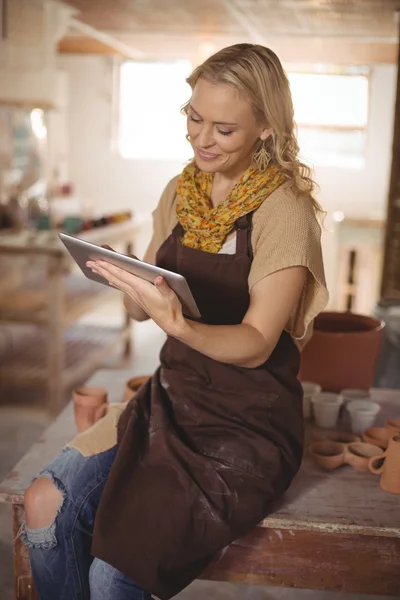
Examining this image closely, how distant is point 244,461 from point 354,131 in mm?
6150

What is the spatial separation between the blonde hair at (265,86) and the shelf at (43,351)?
2.62 metres

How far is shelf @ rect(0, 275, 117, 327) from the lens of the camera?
155 inches

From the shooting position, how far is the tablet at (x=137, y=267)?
1.43 meters

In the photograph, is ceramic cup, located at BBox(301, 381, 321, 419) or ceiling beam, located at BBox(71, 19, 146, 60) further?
ceiling beam, located at BBox(71, 19, 146, 60)

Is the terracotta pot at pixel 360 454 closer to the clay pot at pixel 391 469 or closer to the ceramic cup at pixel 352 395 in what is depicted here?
the clay pot at pixel 391 469

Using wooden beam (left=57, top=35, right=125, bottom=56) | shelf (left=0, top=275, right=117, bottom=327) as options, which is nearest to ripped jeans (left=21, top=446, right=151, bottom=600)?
shelf (left=0, top=275, right=117, bottom=327)

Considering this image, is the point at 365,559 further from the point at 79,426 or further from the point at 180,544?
the point at 79,426

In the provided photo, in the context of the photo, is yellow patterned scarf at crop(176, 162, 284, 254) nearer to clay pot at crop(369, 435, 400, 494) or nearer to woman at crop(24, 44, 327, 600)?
woman at crop(24, 44, 327, 600)

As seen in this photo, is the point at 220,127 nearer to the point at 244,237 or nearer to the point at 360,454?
the point at 244,237

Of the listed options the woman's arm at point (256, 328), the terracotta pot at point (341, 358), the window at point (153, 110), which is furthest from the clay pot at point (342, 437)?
the window at point (153, 110)

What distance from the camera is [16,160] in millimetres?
6664

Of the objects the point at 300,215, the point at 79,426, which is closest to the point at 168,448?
the point at 79,426

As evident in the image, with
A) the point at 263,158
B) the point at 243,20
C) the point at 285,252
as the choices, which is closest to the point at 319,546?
the point at 285,252

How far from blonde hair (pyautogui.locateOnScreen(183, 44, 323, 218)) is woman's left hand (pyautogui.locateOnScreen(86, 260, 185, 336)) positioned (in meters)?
0.42
